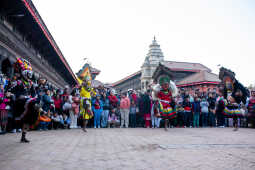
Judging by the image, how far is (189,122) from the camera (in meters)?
15.4

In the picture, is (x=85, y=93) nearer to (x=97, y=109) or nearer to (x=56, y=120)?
(x=56, y=120)

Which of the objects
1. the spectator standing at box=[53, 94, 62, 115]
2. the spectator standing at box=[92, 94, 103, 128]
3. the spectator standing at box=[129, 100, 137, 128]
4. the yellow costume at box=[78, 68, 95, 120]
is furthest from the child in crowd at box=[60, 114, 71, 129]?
the spectator standing at box=[129, 100, 137, 128]

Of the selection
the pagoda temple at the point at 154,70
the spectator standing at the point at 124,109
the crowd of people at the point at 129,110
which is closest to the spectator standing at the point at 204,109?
the crowd of people at the point at 129,110

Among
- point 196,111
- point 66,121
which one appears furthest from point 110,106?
point 196,111

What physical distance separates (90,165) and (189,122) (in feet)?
41.0

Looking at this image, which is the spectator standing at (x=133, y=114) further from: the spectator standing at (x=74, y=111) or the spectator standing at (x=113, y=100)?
the spectator standing at (x=74, y=111)

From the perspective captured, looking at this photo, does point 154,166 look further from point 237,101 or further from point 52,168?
point 237,101

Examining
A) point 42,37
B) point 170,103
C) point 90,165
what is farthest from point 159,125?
point 90,165

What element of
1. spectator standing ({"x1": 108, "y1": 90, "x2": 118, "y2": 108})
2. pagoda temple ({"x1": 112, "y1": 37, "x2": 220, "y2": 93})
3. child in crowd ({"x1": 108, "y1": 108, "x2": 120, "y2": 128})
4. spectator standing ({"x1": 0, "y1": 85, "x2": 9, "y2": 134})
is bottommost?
child in crowd ({"x1": 108, "y1": 108, "x2": 120, "y2": 128})

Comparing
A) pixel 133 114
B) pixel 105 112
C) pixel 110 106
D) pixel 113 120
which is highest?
pixel 110 106

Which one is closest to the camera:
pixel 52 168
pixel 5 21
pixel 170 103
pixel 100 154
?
pixel 52 168

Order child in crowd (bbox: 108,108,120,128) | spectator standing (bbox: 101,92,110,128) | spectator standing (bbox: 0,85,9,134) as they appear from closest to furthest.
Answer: spectator standing (bbox: 0,85,9,134) < spectator standing (bbox: 101,92,110,128) < child in crowd (bbox: 108,108,120,128)

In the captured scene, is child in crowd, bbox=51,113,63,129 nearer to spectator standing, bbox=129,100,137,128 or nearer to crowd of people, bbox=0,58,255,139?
crowd of people, bbox=0,58,255,139

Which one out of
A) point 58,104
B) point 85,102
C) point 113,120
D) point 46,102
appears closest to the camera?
point 85,102
